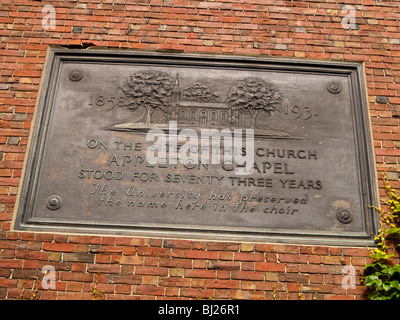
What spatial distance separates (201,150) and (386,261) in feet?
6.43

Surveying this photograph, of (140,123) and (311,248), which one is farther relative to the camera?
(140,123)

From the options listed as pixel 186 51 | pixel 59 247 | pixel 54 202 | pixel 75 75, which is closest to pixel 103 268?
pixel 59 247

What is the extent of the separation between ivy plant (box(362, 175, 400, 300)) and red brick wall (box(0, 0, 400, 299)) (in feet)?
0.35

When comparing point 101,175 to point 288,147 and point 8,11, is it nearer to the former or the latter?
point 288,147

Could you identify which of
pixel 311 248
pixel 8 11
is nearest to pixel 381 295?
pixel 311 248

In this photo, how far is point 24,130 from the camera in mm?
3799

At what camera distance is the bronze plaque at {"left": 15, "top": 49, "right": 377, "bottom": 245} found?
11.7ft

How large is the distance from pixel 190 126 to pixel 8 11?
2.47m

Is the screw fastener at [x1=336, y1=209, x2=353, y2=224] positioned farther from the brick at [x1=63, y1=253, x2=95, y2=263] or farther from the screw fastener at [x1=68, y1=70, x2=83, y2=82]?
the screw fastener at [x1=68, y1=70, x2=83, y2=82]

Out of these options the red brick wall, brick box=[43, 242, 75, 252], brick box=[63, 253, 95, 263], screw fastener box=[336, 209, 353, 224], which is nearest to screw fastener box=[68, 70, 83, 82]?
the red brick wall

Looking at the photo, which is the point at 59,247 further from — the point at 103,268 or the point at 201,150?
the point at 201,150

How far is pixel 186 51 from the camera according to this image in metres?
4.17
